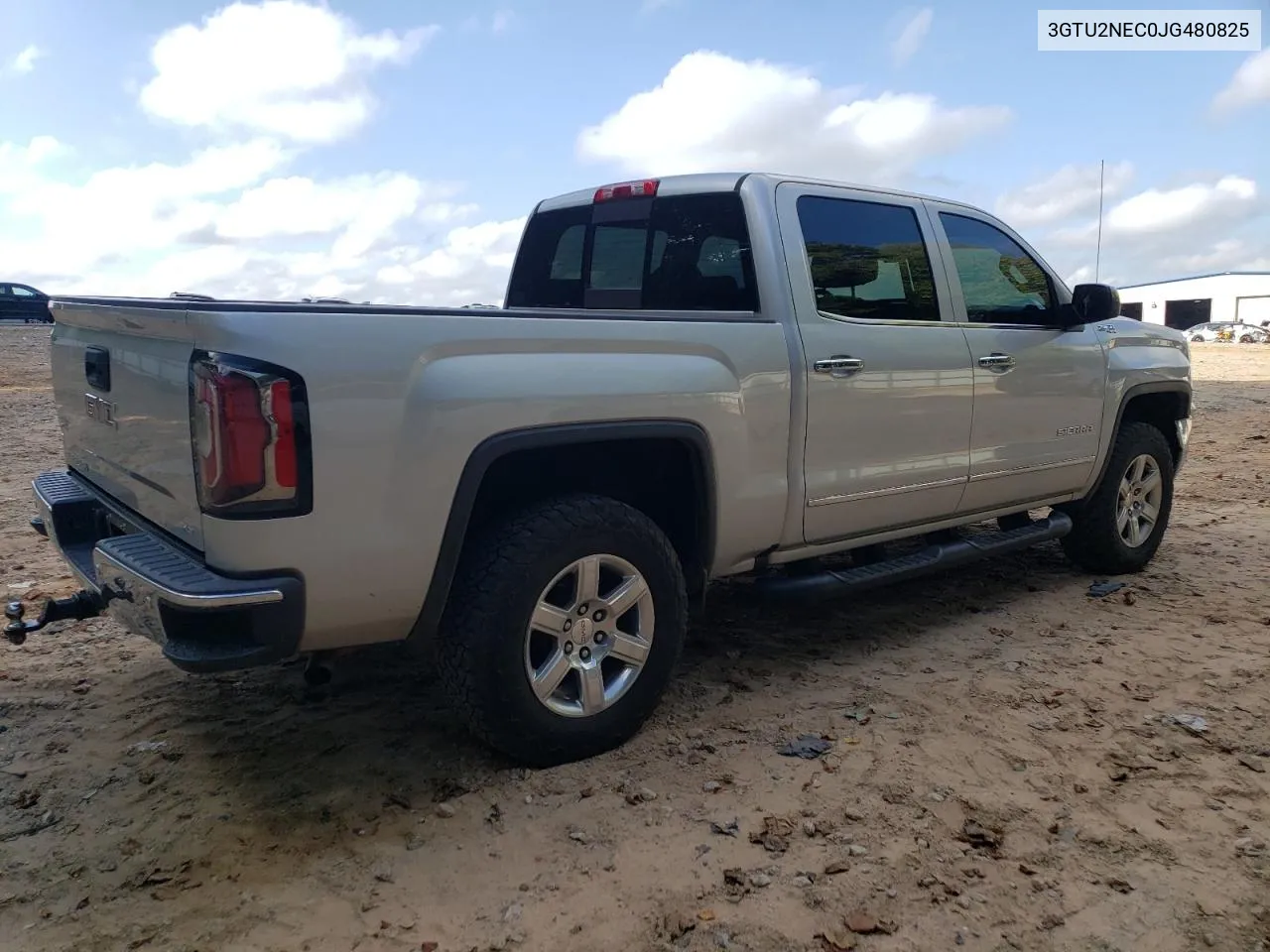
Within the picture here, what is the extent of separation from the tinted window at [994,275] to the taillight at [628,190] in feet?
4.38

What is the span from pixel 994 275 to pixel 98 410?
147 inches

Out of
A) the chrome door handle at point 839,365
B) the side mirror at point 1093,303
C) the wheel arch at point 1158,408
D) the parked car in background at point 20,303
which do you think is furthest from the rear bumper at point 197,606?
the parked car in background at point 20,303

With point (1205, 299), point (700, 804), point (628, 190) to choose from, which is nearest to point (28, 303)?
point (628, 190)

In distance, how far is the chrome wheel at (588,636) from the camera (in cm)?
298

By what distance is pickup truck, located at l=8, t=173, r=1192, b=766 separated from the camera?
2.48 metres

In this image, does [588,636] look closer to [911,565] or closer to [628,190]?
[911,565]

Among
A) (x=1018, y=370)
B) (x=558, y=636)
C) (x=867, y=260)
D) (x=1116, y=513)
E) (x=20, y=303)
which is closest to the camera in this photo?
(x=558, y=636)

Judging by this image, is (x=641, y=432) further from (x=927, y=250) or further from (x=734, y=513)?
(x=927, y=250)

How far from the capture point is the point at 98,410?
317cm

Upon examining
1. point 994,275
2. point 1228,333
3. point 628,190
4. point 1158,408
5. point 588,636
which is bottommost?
point 588,636

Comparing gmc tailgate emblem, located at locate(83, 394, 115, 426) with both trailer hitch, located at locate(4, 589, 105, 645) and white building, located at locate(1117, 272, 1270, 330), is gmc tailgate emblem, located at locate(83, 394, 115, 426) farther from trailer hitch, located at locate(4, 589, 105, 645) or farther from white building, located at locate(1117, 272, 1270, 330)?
A: white building, located at locate(1117, 272, 1270, 330)

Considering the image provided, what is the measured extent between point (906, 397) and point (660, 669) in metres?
1.53

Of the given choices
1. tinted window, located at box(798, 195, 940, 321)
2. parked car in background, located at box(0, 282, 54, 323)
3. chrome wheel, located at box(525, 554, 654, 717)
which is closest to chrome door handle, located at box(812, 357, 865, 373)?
tinted window, located at box(798, 195, 940, 321)

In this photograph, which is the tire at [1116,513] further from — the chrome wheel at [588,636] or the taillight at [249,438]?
the taillight at [249,438]
